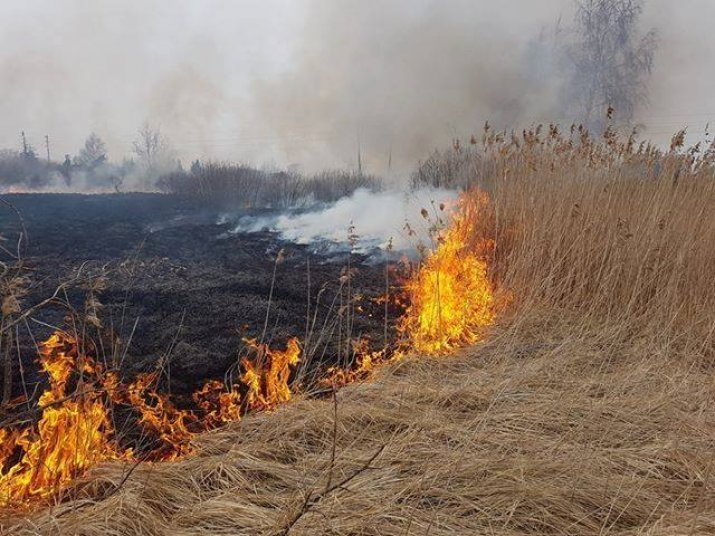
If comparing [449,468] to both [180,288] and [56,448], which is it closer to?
[56,448]

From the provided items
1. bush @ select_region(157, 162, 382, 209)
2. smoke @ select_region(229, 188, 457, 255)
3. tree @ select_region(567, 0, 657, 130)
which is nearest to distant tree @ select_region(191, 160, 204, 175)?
bush @ select_region(157, 162, 382, 209)

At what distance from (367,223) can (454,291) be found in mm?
5637

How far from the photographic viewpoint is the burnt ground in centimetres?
330

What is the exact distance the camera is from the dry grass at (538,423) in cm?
181

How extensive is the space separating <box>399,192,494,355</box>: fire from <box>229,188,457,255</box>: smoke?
1.34 meters

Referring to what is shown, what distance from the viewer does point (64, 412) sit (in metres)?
2.15

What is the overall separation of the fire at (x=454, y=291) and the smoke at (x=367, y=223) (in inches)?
52.6

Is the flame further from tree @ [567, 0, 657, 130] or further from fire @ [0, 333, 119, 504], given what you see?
tree @ [567, 0, 657, 130]

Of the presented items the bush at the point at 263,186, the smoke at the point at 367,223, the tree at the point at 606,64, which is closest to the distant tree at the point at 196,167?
the bush at the point at 263,186

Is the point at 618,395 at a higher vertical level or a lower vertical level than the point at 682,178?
lower

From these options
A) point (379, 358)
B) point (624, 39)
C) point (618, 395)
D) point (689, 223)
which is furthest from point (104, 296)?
point (624, 39)

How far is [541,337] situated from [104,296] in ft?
13.3

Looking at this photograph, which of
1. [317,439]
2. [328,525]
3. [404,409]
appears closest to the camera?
[328,525]

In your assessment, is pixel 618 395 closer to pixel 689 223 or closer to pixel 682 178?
pixel 689 223
